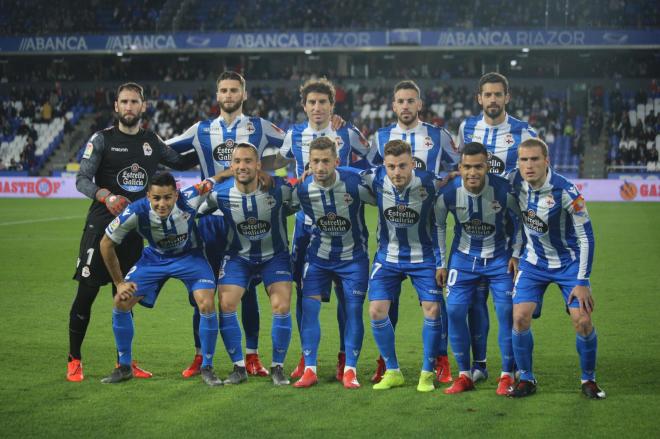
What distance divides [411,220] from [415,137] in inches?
39.9

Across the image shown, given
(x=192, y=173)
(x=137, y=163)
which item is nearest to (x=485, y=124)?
(x=137, y=163)

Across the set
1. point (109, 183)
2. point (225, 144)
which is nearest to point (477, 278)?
point (225, 144)

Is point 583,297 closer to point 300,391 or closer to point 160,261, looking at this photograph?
point 300,391

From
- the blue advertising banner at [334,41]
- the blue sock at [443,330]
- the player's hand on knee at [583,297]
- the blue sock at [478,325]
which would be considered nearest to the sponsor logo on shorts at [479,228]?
the blue sock at [478,325]

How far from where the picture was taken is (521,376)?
6.16m

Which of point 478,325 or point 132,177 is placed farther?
point 132,177

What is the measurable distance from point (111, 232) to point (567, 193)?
3253 mm

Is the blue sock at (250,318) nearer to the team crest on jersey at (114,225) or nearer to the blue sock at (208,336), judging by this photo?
the blue sock at (208,336)

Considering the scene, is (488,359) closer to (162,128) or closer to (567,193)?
(567,193)

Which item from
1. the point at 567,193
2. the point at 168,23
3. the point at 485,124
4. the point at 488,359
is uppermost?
the point at 168,23

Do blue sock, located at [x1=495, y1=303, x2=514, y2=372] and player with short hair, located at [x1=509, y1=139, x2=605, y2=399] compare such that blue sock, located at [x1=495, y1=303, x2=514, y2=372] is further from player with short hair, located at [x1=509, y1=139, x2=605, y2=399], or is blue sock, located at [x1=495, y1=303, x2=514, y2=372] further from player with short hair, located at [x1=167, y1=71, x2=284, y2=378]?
player with short hair, located at [x1=167, y1=71, x2=284, y2=378]

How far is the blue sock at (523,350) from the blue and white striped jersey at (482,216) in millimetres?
615

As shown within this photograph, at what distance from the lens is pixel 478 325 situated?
21.9 feet

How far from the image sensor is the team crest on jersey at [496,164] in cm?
703
